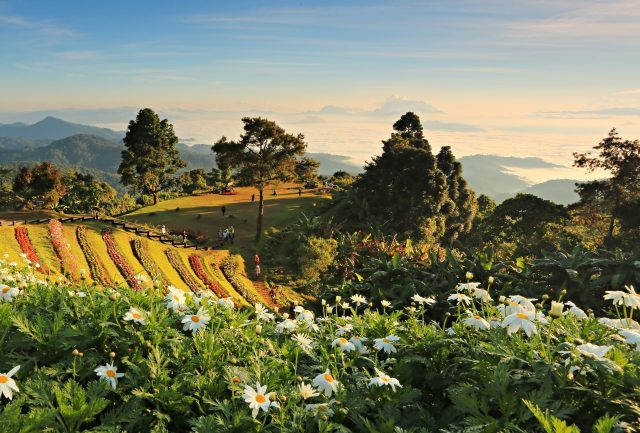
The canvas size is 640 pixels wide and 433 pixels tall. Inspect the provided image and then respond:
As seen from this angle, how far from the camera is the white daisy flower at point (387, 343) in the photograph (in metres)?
4.29

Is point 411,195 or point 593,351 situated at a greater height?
point 593,351

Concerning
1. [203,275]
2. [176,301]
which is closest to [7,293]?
[176,301]

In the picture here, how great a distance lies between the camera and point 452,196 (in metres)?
39.7

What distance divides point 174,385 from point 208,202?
45826 mm

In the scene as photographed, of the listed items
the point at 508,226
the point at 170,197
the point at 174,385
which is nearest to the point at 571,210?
the point at 508,226

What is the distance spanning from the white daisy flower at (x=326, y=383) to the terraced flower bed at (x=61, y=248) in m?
18.8

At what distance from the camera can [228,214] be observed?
1673 inches

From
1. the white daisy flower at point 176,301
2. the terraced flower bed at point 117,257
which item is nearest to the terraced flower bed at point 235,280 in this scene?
the terraced flower bed at point 117,257

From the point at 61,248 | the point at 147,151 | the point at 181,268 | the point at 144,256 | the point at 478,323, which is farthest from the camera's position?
the point at 147,151

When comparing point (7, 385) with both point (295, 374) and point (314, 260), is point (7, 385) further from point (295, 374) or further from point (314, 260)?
point (314, 260)

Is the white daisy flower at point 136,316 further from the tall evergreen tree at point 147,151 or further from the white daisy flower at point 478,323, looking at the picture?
the tall evergreen tree at point 147,151

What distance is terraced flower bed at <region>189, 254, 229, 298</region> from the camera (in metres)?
22.5

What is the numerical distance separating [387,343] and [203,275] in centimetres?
2259

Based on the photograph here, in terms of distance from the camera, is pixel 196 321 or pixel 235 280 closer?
pixel 196 321
